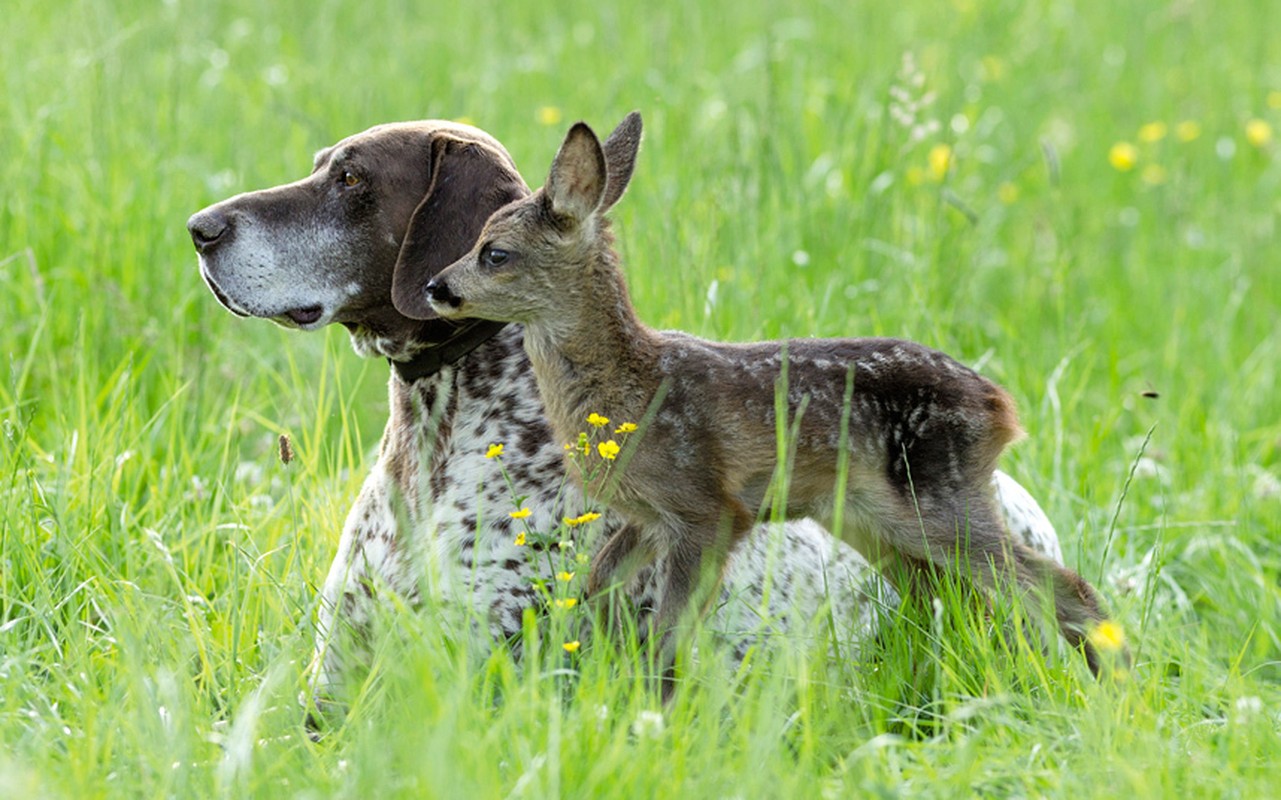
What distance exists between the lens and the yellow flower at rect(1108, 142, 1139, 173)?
9.21 m

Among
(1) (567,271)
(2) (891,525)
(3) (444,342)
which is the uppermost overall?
(1) (567,271)

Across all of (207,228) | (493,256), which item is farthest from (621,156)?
(207,228)

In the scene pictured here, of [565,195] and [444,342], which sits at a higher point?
[565,195]

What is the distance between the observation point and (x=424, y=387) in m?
4.71

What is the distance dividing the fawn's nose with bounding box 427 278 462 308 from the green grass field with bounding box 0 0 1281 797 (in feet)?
2.46

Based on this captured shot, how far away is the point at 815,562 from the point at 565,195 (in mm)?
1535

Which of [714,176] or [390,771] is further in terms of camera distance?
[714,176]

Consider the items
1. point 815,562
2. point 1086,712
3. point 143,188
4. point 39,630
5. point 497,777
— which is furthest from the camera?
point 143,188

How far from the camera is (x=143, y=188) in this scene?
6.73 m

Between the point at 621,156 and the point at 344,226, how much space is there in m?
0.99

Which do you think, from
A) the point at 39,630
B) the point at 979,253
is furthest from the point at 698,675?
the point at 979,253

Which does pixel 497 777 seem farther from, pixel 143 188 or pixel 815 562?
pixel 143 188

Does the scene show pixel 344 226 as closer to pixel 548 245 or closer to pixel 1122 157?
pixel 548 245

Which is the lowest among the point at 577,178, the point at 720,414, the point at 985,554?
the point at 985,554
